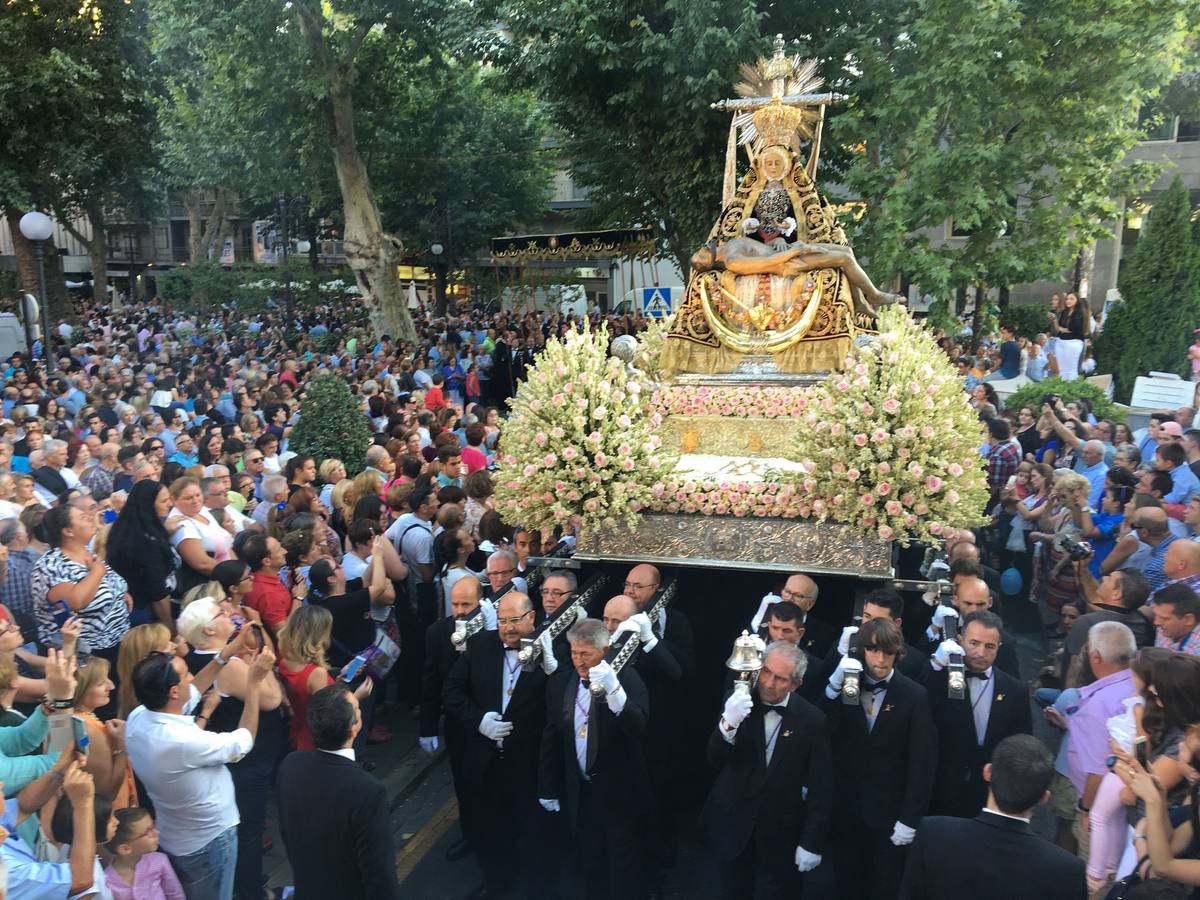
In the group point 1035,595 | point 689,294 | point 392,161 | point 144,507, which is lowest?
point 1035,595

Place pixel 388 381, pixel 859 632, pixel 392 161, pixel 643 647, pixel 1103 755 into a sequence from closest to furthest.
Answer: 1. pixel 1103 755
2. pixel 859 632
3. pixel 643 647
4. pixel 388 381
5. pixel 392 161

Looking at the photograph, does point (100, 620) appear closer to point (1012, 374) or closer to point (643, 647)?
point (643, 647)

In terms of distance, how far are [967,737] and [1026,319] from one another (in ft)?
77.4

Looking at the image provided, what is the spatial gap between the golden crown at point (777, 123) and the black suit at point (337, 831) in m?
7.40

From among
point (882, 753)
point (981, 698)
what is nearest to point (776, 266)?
point (981, 698)

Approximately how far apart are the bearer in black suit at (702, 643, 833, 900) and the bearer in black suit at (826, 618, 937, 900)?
10.0 inches

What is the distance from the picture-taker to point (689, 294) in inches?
374

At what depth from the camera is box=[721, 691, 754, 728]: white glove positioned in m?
Answer: 4.68

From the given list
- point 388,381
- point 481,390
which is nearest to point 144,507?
point 388,381

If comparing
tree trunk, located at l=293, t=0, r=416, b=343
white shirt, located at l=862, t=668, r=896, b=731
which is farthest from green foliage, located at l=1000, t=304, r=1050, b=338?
white shirt, located at l=862, t=668, r=896, b=731

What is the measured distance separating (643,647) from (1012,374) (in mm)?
15648

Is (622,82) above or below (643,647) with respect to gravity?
above

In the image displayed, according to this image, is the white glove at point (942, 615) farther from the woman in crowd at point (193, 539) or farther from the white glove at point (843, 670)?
the woman in crowd at point (193, 539)

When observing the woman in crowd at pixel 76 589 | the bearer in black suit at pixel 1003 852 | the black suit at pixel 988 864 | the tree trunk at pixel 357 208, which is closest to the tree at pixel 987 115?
the tree trunk at pixel 357 208
